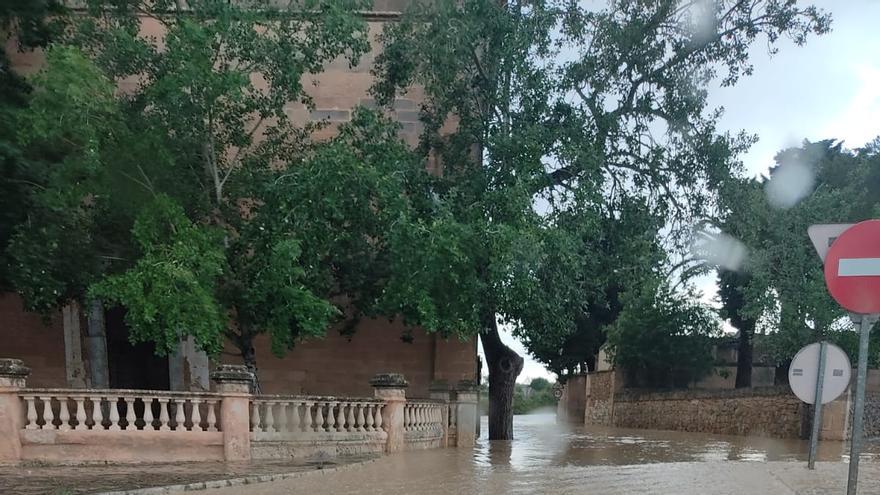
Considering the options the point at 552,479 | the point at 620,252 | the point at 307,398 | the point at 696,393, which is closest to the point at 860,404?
the point at 552,479

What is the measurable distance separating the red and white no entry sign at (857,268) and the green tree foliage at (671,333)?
24.2 metres

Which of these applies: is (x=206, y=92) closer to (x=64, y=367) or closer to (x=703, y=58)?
(x=64, y=367)

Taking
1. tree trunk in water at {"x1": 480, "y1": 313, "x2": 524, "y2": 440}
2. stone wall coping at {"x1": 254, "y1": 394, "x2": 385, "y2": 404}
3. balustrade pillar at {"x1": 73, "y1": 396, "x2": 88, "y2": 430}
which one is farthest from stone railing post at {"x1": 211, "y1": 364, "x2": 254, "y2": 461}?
tree trunk in water at {"x1": 480, "y1": 313, "x2": 524, "y2": 440}

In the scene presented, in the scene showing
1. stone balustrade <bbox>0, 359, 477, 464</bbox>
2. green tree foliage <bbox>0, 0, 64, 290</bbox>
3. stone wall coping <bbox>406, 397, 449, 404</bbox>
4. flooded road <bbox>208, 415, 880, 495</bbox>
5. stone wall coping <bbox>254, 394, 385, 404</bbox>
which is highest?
green tree foliage <bbox>0, 0, 64, 290</bbox>

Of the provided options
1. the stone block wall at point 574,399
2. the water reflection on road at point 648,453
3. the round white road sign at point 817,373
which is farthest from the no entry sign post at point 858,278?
the stone block wall at point 574,399

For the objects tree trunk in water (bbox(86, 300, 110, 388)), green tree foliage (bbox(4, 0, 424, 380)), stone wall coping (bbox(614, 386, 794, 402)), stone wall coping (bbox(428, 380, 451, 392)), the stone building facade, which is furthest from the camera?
stone wall coping (bbox(614, 386, 794, 402))

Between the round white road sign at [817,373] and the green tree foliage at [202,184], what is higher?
the green tree foliage at [202,184]

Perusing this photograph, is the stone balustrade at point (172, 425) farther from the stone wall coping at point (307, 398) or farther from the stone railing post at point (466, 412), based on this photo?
the stone railing post at point (466, 412)

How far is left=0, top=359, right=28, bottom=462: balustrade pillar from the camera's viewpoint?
8773 mm

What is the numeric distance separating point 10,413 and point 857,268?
29.2 feet

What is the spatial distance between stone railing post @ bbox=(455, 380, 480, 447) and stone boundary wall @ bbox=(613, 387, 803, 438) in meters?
12.1

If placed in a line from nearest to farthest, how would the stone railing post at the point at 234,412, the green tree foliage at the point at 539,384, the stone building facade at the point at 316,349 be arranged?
the stone railing post at the point at 234,412 < the stone building facade at the point at 316,349 < the green tree foliage at the point at 539,384

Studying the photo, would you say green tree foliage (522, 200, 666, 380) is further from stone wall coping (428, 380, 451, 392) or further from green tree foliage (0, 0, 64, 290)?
green tree foliage (0, 0, 64, 290)

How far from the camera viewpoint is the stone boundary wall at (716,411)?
22625 millimetres
